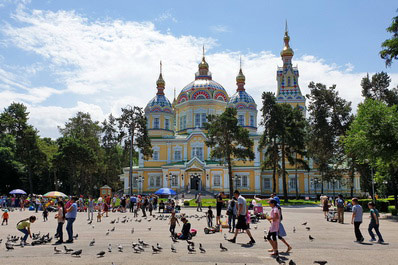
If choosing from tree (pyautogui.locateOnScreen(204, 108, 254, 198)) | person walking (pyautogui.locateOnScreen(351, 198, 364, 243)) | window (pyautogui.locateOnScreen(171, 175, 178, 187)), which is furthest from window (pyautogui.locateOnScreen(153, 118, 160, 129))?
person walking (pyautogui.locateOnScreen(351, 198, 364, 243))

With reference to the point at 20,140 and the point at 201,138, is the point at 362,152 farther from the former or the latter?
the point at 20,140

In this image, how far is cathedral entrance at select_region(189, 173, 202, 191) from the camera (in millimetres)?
53531

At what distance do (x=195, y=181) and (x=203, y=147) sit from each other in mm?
6270

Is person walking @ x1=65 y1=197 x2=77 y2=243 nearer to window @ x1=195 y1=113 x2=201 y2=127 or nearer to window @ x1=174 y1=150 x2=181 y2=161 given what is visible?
window @ x1=174 y1=150 x2=181 y2=161

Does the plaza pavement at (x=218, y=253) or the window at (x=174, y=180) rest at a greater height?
the window at (x=174, y=180)

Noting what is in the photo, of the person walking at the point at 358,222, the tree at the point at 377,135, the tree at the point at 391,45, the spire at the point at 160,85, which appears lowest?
the person walking at the point at 358,222

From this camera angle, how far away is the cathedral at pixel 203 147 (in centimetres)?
5366

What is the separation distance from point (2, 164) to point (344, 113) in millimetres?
48493

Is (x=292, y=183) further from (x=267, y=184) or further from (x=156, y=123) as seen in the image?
(x=156, y=123)

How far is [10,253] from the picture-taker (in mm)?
10672

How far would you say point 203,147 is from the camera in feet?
190

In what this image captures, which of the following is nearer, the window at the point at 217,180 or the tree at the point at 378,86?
the tree at the point at 378,86

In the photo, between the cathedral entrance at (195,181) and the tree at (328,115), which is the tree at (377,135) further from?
the cathedral entrance at (195,181)

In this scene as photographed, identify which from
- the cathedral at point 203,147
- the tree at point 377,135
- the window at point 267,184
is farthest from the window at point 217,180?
the tree at point 377,135
